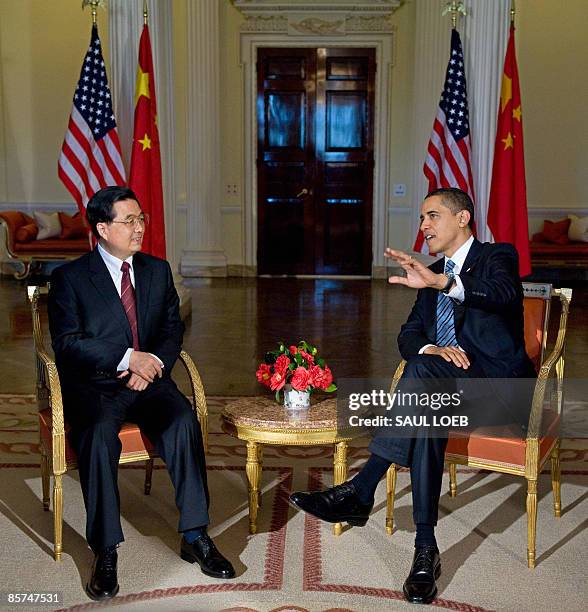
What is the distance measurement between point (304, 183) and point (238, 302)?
113 inches

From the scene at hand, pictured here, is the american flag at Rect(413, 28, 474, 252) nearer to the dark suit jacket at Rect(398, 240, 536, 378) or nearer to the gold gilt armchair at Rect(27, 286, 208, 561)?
the dark suit jacket at Rect(398, 240, 536, 378)

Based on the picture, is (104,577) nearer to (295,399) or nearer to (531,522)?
(295,399)

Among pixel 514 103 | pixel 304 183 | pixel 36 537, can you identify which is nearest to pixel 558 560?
pixel 36 537

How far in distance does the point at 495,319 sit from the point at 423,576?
1.13 m

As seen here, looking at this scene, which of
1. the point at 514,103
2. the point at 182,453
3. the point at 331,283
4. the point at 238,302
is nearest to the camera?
the point at 182,453

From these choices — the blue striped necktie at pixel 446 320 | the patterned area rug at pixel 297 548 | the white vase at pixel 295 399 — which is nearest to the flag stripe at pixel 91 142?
the patterned area rug at pixel 297 548

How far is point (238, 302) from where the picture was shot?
10.2 m

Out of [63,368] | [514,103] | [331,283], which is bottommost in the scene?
[331,283]

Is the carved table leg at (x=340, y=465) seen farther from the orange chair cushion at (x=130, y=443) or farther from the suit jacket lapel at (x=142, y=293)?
the suit jacket lapel at (x=142, y=293)

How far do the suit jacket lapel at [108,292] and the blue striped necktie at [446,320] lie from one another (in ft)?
4.31

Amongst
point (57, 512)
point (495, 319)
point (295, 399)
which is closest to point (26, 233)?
point (295, 399)

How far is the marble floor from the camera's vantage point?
682 centimetres

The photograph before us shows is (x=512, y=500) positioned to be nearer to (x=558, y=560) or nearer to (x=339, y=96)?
(x=558, y=560)

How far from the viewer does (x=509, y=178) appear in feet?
23.7
